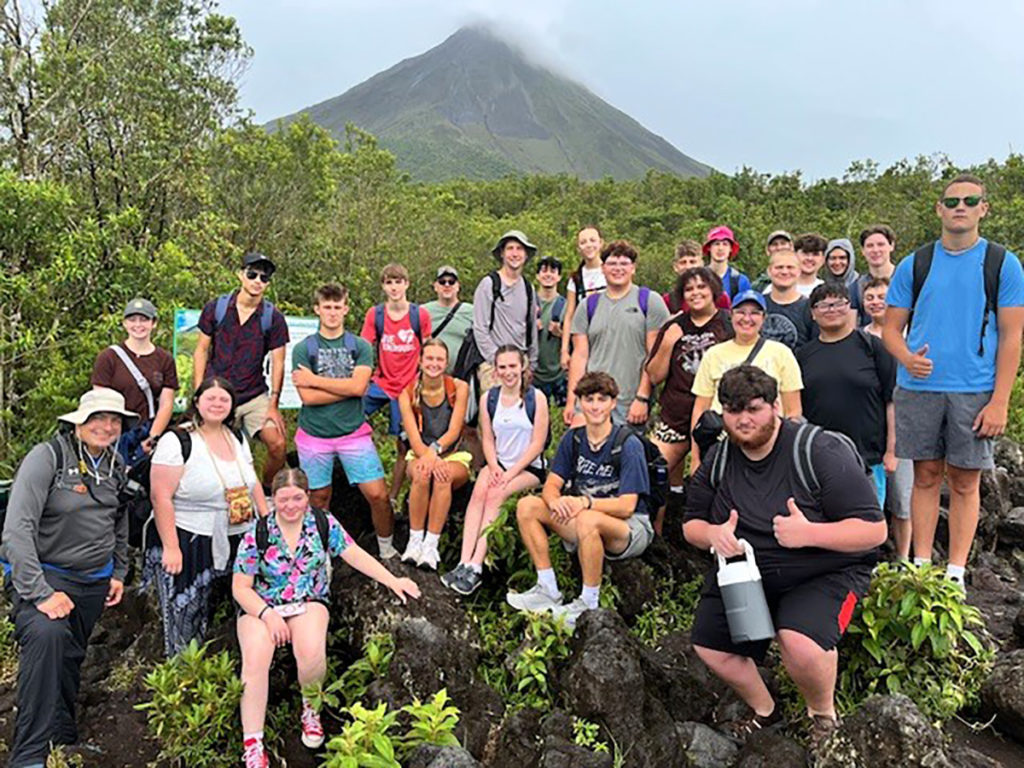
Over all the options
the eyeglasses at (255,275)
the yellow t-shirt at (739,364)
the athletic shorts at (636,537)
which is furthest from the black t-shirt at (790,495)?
the eyeglasses at (255,275)

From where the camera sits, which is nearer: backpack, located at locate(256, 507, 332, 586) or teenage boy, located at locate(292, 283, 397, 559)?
backpack, located at locate(256, 507, 332, 586)

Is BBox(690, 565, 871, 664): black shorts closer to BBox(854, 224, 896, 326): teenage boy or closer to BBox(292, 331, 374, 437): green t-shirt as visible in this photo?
BBox(292, 331, 374, 437): green t-shirt

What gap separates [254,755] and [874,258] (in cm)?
572

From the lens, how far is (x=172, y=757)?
4.33m

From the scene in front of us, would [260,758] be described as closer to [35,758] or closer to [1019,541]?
[35,758]

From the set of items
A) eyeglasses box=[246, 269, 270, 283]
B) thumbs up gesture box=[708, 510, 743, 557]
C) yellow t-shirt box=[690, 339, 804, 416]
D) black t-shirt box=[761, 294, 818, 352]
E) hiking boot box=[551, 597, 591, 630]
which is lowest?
hiking boot box=[551, 597, 591, 630]

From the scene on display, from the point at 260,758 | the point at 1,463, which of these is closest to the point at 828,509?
the point at 260,758

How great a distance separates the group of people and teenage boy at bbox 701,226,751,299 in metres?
0.02

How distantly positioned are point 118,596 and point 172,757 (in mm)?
1026

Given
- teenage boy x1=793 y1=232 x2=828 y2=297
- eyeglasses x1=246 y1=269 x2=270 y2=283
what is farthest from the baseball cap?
teenage boy x1=793 y1=232 x2=828 y2=297

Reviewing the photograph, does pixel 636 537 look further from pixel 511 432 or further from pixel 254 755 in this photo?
pixel 254 755

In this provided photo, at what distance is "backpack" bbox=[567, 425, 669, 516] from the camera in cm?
495

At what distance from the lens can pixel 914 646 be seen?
4.12m

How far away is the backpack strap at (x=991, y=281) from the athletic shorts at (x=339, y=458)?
3.99 m
